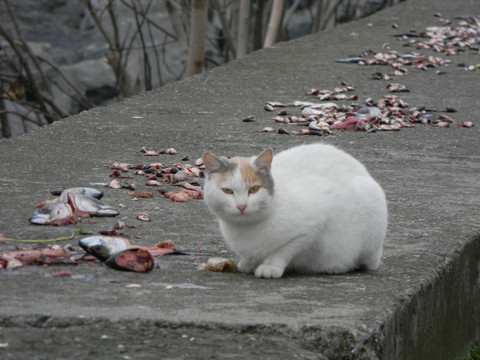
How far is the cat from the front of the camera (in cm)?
308

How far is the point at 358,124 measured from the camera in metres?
5.76

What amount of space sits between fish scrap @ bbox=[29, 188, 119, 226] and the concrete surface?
2.8 inches

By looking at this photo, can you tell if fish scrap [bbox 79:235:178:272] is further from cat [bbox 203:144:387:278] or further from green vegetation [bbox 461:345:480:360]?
green vegetation [bbox 461:345:480:360]

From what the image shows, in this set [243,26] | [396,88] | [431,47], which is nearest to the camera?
[396,88]

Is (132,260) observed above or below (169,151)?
above

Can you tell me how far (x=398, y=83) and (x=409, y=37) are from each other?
264 cm

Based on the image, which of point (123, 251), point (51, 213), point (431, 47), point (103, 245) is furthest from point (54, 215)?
point (431, 47)

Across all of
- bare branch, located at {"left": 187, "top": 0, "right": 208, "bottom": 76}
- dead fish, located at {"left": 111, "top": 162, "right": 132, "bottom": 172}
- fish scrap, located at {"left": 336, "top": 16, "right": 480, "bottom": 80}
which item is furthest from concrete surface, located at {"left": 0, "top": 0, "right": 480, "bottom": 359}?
fish scrap, located at {"left": 336, "top": 16, "right": 480, "bottom": 80}

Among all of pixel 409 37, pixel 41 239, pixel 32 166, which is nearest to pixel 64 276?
pixel 41 239

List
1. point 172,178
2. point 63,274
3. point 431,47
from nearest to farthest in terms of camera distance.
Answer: point 63,274, point 172,178, point 431,47

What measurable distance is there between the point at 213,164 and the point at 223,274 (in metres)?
0.40

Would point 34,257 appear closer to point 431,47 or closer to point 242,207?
point 242,207

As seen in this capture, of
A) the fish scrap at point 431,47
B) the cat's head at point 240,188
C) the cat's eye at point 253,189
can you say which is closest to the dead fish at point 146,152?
the cat's head at point 240,188

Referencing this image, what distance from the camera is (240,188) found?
3.06 m
